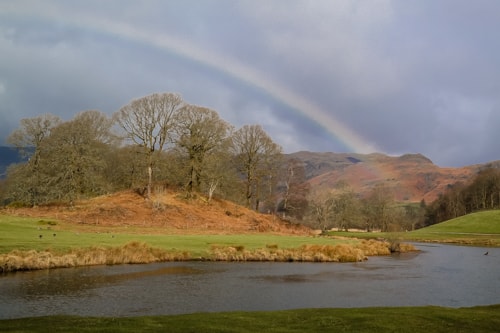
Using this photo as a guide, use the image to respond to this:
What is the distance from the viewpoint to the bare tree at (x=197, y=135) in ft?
267

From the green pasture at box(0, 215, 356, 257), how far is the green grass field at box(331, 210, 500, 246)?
2194 inches

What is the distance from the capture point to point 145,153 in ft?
257

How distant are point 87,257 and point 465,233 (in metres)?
108

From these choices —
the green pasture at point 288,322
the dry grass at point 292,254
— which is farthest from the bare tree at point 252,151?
the green pasture at point 288,322

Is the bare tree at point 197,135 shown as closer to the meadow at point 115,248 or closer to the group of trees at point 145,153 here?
the group of trees at point 145,153

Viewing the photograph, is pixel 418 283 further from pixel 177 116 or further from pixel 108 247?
pixel 177 116

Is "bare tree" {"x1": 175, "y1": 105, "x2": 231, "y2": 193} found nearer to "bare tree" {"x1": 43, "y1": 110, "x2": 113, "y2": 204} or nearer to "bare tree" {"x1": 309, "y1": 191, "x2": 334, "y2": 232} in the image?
"bare tree" {"x1": 43, "y1": 110, "x2": 113, "y2": 204}

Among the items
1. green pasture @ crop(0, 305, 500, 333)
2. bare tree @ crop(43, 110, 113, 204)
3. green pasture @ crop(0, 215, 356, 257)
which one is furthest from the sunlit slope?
green pasture @ crop(0, 305, 500, 333)

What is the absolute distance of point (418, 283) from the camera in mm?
36156

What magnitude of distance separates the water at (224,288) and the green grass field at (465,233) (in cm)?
5956

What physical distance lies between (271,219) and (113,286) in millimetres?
56008

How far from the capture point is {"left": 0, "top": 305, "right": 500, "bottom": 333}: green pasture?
15.8m

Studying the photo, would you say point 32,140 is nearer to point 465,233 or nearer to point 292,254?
point 292,254

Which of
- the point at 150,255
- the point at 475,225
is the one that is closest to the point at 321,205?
the point at 475,225
